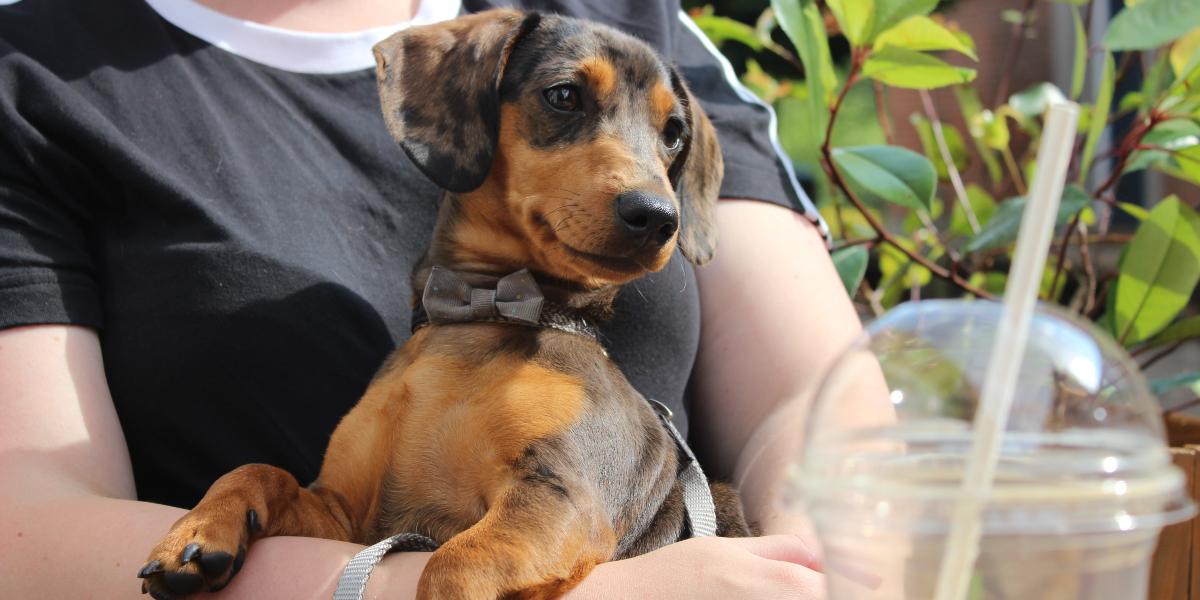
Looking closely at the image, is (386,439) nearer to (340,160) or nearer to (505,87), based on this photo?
(340,160)

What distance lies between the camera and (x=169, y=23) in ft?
5.67

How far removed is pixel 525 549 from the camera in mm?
1274

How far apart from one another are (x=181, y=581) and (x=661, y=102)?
1069 millimetres

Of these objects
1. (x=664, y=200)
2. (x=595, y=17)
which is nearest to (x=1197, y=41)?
(x=595, y=17)

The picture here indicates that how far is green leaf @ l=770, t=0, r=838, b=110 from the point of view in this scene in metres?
2.13

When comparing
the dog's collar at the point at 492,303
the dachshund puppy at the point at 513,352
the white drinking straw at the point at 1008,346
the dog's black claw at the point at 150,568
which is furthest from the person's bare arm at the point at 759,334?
the white drinking straw at the point at 1008,346

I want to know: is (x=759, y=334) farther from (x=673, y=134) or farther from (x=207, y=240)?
(x=207, y=240)

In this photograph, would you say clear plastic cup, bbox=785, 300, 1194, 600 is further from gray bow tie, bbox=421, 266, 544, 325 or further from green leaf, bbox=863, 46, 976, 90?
green leaf, bbox=863, 46, 976, 90

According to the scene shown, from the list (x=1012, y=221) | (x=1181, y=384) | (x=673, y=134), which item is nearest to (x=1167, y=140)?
(x=1012, y=221)

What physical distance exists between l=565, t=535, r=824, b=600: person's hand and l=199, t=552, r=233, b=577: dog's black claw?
41 cm

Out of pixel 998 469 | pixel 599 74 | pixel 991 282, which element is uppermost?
pixel 998 469

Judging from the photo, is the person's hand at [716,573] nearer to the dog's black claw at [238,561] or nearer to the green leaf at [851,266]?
the dog's black claw at [238,561]

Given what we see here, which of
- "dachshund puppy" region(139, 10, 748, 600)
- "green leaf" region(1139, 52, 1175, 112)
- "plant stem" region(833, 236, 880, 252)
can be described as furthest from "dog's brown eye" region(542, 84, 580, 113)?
"green leaf" region(1139, 52, 1175, 112)

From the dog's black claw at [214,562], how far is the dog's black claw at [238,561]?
21mm
